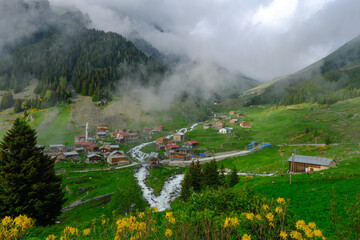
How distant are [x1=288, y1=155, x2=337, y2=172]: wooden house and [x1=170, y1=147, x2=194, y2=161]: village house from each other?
1712 inches

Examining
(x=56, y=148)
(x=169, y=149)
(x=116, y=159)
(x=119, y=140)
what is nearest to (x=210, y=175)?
(x=116, y=159)

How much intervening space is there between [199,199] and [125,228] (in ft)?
17.2

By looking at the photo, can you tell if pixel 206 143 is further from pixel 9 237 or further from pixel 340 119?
pixel 9 237

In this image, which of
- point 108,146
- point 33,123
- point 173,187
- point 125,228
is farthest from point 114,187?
point 33,123

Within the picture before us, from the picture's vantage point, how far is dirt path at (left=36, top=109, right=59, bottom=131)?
111419 mm

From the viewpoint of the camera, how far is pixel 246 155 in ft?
252

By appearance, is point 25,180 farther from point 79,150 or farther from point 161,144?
point 161,144

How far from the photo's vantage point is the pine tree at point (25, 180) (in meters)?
16.9

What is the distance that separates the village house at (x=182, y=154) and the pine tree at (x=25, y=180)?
6423 centimetres

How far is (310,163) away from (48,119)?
13850 cm

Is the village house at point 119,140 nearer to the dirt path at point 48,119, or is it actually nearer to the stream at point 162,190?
the stream at point 162,190

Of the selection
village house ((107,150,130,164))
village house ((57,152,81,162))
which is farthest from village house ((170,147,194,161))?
village house ((57,152,81,162))

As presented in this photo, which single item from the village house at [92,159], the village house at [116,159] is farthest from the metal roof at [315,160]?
the village house at [92,159]

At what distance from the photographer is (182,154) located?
85.4m
